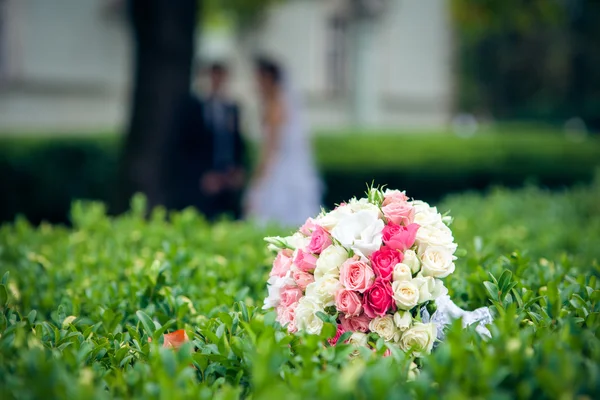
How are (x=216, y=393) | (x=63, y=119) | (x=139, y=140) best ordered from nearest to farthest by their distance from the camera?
1. (x=216, y=393)
2. (x=139, y=140)
3. (x=63, y=119)

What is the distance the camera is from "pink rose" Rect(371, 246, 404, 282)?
2102 millimetres

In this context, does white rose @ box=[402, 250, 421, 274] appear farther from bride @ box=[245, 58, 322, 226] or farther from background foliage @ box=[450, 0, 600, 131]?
background foliage @ box=[450, 0, 600, 131]

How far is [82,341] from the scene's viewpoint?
217 centimetres

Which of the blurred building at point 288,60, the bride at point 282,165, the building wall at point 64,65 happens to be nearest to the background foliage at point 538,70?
the blurred building at point 288,60

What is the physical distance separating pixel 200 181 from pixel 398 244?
564 centimetres

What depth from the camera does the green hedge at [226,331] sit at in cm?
159

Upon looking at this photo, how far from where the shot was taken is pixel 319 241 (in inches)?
86.8

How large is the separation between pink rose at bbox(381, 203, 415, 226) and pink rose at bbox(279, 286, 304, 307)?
370 millimetres

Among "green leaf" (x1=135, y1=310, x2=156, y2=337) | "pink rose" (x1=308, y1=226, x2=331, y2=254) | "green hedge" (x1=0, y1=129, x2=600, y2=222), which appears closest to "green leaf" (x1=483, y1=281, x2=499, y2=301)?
"pink rose" (x1=308, y1=226, x2=331, y2=254)

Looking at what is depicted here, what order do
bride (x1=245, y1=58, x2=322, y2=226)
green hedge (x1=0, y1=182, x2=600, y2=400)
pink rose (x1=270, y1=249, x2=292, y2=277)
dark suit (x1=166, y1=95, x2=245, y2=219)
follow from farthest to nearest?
bride (x1=245, y1=58, x2=322, y2=226)
dark suit (x1=166, y1=95, x2=245, y2=219)
pink rose (x1=270, y1=249, x2=292, y2=277)
green hedge (x1=0, y1=182, x2=600, y2=400)

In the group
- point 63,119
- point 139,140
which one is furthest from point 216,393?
point 63,119

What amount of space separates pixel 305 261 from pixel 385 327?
1.05ft

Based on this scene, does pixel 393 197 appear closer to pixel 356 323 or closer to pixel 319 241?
pixel 319 241

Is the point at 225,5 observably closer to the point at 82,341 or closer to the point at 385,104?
the point at 385,104
